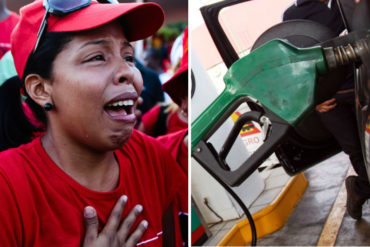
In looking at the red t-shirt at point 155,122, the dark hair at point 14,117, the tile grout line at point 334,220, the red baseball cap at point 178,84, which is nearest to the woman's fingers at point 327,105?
the tile grout line at point 334,220

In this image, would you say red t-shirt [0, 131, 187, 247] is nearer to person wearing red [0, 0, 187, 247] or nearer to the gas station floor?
person wearing red [0, 0, 187, 247]

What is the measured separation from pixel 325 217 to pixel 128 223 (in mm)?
428

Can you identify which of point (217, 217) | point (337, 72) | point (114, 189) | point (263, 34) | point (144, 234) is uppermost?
point (263, 34)

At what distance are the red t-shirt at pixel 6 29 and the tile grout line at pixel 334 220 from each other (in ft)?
3.56

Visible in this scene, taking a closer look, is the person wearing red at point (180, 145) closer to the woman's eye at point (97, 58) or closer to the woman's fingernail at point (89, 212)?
the woman's fingernail at point (89, 212)

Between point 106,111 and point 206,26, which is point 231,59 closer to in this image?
point 206,26

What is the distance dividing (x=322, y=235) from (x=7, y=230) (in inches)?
24.9

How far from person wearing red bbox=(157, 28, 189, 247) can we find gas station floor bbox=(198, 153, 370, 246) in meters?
0.23

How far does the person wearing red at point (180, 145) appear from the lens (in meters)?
1.13

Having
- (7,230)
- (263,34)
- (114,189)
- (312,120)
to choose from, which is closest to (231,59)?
(263,34)

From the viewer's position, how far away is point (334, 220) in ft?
2.75

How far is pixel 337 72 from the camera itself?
2.55ft

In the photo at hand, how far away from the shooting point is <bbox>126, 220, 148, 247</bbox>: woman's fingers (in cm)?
87

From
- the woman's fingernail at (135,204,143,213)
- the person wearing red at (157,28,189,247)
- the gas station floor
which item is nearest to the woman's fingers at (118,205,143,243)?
the woman's fingernail at (135,204,143,213)
